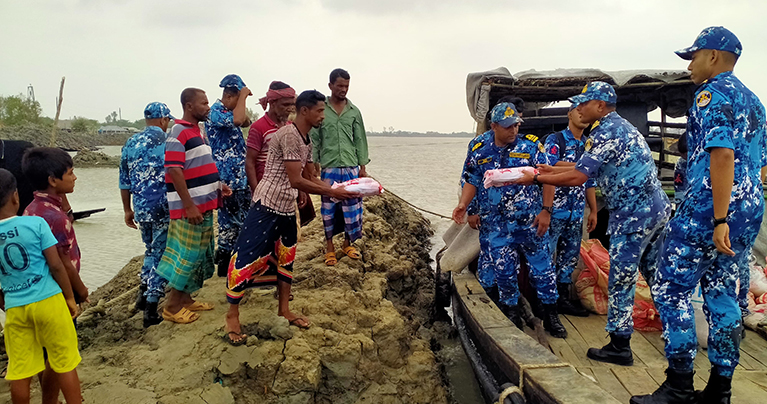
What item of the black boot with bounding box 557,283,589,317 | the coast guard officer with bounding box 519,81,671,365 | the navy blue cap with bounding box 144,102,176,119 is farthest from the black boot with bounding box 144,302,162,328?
the black boot with bounding box 557,283,589,317

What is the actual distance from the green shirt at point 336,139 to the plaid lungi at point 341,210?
0.26 ft

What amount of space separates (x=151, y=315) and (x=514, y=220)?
295cm

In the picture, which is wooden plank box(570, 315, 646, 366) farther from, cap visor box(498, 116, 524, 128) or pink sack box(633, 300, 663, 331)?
cap visor box(498, 116, 524, 128)

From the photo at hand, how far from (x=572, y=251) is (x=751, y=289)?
1.81 metres

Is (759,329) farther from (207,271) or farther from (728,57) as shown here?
(207,271)

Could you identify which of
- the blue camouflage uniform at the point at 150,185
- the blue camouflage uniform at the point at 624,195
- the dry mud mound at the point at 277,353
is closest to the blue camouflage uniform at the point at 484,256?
the dry mud mound at the point at 277,353

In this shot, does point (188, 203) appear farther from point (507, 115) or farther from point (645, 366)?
point (645, 366)

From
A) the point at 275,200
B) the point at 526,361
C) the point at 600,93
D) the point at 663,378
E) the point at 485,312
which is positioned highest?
the point at 600,93

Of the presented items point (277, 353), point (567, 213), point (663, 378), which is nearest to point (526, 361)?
point (663, 378)

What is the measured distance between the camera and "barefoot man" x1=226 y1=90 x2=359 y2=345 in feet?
9.86

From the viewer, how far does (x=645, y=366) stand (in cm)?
312

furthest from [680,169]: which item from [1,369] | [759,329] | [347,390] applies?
[1,369]

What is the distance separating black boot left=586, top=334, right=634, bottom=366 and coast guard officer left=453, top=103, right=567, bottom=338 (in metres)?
0.49

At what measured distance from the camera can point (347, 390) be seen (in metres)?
3.25
